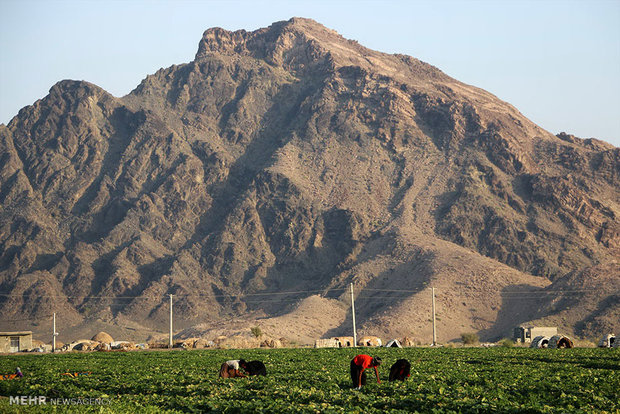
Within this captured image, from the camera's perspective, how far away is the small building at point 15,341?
285ft

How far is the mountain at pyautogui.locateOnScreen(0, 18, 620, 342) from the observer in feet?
402

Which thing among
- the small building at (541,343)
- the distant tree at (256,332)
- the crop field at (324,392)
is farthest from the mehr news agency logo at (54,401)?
the distant tree at (256,332)

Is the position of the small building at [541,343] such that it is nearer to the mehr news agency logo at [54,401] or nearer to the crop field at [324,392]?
the crop field at [324,392]

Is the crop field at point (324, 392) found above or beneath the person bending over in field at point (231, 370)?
beneath

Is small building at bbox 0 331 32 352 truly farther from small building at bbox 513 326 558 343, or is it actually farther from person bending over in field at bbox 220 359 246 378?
small building at bbox 513 326 558 343

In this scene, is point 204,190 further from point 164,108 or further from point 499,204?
point 499,204

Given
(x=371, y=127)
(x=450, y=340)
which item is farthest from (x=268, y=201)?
(x=450, y=340)

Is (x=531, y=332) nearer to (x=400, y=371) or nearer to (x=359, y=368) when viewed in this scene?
(x=400, y=371)

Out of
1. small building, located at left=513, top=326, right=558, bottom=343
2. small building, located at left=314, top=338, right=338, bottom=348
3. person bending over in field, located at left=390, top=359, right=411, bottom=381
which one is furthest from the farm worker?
small building, located at left=513, top=326, right=558, bottom=343

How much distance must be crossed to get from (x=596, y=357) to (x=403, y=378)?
2204cm

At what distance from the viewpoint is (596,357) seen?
45000 millimetres

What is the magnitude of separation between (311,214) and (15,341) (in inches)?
3182

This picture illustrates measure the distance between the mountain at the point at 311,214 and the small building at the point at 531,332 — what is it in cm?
884

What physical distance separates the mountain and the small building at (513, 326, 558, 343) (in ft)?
29.0
